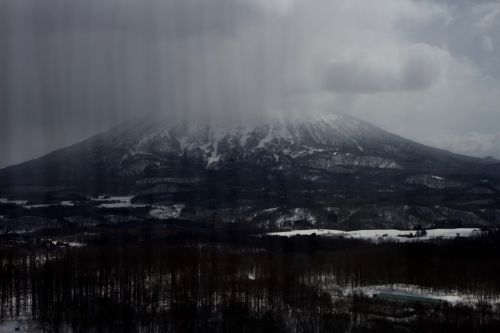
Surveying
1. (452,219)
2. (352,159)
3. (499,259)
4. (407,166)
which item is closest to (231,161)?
(352,159)

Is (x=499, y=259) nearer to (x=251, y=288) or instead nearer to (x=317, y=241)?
(x=317, y=241)

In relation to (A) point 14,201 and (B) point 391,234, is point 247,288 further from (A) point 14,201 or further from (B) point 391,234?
(A) point 14,201

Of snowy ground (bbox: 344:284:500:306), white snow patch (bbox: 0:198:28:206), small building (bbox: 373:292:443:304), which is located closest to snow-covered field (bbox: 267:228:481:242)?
snowy ground (bbox: 344:284:500:306)

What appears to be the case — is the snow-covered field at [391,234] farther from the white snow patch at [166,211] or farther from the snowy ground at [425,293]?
the white snow patch at [166,211]

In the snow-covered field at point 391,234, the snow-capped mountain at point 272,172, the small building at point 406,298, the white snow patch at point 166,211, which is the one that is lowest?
the small building at point 406,298

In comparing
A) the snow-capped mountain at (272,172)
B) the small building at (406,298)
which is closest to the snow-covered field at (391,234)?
the snow-capped mountain at (272,172)

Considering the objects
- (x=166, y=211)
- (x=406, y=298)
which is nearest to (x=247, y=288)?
(x=406, y=298)
